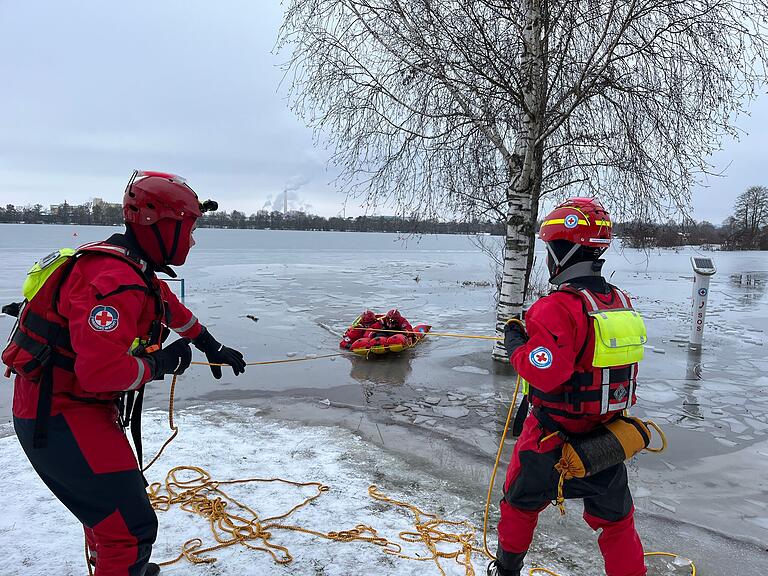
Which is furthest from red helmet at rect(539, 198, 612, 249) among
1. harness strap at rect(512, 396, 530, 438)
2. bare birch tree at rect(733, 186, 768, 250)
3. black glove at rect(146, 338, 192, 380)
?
bare birch tree at rect(733, 186, 768, 250)

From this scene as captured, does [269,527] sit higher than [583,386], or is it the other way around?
[583,386]

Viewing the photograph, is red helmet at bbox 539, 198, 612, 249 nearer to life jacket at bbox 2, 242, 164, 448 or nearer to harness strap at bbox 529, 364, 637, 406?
harness strap at bbox 529, 364, 637, 406

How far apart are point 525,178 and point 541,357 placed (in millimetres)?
5781

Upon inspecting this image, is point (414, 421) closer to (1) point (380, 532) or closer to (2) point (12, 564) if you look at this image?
(1) point (380, 532)

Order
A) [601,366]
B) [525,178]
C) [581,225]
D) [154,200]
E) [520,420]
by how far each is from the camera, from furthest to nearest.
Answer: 1. [525,178]
2. [520,420]
3. [581,225]
4. [601,366]
5. [154,200]

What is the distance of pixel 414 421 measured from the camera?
6082 mm

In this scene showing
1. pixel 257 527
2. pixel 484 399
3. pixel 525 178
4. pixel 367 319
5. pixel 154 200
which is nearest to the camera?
pixel 154 200

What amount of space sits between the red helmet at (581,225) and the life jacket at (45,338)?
2.14 m

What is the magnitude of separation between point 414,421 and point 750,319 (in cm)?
1184

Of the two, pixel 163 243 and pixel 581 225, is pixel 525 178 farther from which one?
pixel 163 243

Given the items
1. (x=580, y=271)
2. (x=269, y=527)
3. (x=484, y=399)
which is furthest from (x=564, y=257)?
(x=484, y=399)

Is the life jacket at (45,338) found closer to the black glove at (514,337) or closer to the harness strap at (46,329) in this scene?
the harness strap at (46,329)

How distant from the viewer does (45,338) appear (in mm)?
2283

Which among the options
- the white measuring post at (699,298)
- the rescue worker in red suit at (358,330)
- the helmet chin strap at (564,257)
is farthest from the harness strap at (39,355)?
the white measuring post at (699,298)
